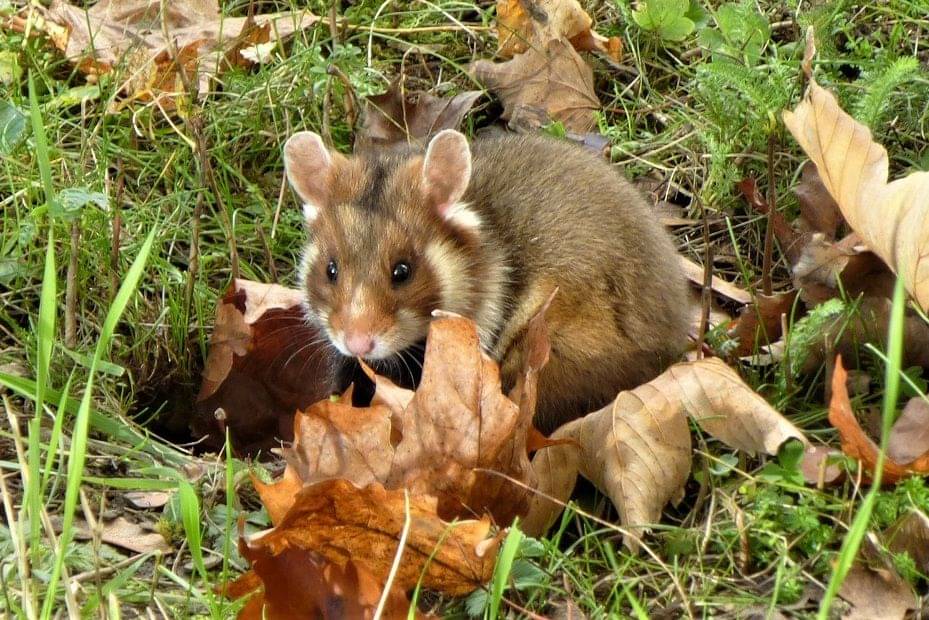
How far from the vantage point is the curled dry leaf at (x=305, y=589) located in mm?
3283

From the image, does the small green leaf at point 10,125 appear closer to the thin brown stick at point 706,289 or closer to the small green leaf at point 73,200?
the small green leaf at point 73,200

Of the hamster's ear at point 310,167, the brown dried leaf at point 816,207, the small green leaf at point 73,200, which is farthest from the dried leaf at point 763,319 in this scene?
the small green leaf at point 73,200

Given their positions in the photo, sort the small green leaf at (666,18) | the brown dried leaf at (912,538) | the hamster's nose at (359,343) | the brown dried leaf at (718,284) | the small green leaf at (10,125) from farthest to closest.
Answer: the small green leaf at (666,18), the brown dried leaf at (718,284), the small green leaf at (10,125), the hamster's nose at (359,343), the brown dried leaf at (912,538)

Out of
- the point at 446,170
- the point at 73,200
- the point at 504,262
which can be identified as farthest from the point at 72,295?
the point at 504,262

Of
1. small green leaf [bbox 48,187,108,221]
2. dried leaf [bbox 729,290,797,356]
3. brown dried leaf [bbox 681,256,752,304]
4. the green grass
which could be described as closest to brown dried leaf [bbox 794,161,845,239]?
the green grass

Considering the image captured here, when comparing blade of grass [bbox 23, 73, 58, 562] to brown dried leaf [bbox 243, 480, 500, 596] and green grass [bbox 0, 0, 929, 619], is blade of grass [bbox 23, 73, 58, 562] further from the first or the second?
brown dried leaf [bbox 243, 480, 500, 596]

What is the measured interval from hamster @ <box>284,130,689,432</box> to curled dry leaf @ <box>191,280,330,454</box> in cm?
45

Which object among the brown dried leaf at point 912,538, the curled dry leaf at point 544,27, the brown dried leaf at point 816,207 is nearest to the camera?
the brown dried leaf at point 912,538

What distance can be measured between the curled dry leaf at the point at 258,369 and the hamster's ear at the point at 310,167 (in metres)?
0.46

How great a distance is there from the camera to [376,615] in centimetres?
308

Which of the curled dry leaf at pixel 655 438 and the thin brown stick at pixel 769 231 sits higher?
the thin brown stick at pixel 769 231

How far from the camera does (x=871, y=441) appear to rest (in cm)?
351

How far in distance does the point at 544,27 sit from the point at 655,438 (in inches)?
106

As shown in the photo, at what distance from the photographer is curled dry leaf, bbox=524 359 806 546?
3.81 m
